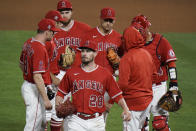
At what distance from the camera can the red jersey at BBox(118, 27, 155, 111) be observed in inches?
223

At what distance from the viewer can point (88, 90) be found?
549 cm

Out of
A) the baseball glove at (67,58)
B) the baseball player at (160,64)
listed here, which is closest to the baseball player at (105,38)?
the baseball glove at (67,58)

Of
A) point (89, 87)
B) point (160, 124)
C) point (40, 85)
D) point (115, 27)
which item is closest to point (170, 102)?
point (160, 124)

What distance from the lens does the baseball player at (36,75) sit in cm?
584

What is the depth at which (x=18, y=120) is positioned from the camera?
8570mm

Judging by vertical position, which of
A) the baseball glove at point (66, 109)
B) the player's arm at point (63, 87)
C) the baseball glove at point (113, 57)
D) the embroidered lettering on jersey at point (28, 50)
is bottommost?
the baseball glove at point (66, 109)

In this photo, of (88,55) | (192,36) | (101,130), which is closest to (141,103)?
(101,130)

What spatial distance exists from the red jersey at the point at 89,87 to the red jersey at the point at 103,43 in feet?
4.85

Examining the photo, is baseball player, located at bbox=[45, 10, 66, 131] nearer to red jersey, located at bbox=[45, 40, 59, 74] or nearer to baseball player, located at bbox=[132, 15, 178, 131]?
red jersey, located at bbox=[45, 40, 59, 74]

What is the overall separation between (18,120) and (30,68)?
9.57 feet

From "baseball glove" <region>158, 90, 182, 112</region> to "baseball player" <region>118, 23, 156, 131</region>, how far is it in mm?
409

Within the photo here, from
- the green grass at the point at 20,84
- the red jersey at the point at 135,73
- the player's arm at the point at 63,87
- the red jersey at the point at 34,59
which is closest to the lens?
the player's arm at the point at 63,87

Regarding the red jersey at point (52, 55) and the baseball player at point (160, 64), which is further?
the red jersey at point (52, 55)

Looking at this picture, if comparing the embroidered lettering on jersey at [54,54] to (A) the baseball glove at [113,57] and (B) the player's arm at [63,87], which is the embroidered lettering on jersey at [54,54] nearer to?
(A) the baseball glove at [113,57]
